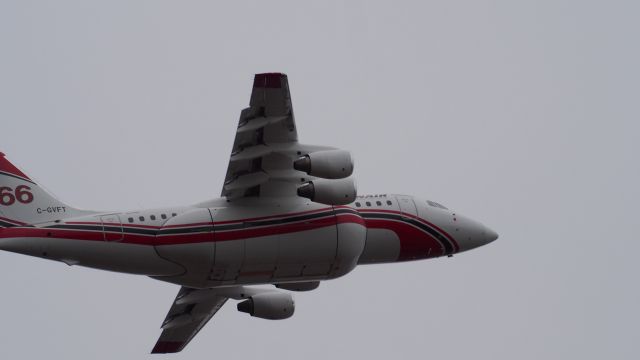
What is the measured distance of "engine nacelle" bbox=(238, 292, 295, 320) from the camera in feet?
157

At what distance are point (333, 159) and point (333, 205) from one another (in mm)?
2458

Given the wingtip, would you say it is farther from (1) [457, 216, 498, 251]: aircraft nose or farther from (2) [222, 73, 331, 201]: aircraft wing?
(1) [457, 216, 498, 251]: aircraft nose

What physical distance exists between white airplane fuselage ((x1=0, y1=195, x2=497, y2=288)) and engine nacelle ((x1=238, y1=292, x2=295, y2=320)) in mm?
3290

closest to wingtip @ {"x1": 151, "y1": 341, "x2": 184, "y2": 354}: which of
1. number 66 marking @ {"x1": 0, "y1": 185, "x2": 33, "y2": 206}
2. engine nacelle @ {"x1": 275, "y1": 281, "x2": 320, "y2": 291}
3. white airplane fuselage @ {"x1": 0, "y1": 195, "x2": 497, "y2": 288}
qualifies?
engine nacelle @ {"x1": 275, "y1": 281, "x2": 320, "y2": 291}

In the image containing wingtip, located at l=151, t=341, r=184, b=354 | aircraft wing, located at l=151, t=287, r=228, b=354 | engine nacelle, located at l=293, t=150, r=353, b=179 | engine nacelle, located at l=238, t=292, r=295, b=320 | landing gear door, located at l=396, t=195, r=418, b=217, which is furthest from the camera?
wingtip, located at l=151, t=341, r=184, b=354

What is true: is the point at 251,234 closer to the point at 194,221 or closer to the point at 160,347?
the point at 194,221

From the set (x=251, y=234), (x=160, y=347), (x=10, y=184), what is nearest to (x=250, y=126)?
(x=251, y=234)

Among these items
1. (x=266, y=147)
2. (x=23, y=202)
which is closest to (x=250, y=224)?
(x=266, y=147)

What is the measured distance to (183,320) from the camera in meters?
48.8

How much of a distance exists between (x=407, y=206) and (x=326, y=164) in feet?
20.8

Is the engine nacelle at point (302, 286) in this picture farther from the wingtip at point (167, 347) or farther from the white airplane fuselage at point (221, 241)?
the wingtip at point (167, 347)

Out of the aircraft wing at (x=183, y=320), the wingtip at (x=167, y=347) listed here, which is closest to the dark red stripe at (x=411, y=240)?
the aircraft wing at (x=183, y=320)

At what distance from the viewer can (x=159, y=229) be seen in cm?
4262

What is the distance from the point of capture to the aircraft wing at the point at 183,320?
4856 centimetres
